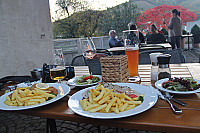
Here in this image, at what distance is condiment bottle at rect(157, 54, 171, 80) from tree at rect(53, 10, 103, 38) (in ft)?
30.7

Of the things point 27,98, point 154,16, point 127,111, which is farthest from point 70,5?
point 127,111

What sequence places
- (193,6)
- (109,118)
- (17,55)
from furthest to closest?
(193,6) → (17,55) → (109,118)

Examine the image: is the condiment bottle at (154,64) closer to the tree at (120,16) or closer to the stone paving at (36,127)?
the stone paving at (36,127)

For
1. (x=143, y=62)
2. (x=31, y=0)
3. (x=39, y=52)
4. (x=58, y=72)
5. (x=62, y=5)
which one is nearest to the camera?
(x=58, y=72)

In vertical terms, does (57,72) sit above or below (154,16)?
below

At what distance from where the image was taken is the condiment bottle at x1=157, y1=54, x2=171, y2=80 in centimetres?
127

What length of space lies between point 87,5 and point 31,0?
6.91 m

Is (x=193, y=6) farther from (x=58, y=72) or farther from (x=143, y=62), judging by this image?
(x=58, y=72)

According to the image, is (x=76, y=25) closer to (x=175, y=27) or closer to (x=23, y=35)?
(x=175, y=27)

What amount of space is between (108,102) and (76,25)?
9.98 meters

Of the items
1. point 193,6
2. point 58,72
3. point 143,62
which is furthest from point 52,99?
point 193,6

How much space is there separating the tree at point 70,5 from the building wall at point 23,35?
20.3 ft

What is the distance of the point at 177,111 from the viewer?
0.82m

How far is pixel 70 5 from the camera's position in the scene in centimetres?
1024
